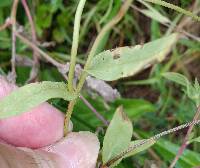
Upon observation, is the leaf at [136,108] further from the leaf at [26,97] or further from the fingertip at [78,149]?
the leaf at [26,97]

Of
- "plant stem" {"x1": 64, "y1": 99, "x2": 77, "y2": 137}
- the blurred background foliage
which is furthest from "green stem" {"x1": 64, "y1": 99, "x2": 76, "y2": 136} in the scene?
the blurred background foliage

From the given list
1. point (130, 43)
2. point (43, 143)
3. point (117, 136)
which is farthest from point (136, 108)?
point (117, 136)

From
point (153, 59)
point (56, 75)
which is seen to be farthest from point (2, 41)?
point (153, 59)

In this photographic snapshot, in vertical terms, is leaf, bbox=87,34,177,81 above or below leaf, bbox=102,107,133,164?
above

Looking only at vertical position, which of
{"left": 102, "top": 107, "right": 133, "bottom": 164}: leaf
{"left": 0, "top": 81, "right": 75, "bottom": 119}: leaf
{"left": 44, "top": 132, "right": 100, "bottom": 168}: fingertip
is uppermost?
{"left": 0, "top": 81, "right": 75, "bottom": 119}: leaf

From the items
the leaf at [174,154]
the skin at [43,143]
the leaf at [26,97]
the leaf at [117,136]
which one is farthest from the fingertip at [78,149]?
the leaf at [174,154]

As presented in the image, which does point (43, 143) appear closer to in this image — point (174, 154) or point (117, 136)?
point (117, 136)

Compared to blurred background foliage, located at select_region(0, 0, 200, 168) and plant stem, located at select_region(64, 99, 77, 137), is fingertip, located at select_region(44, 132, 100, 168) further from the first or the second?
blurred background foliage, located at select_region(0, 0, 200, 168)

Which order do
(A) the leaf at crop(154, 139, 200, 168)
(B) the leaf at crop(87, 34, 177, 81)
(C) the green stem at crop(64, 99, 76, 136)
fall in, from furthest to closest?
1. (A) the leaf at crop(154, 139, 200, 168)
2. (C) the green stem at crop(64, 99, 76, 136)
3. (B) the leaf at crop(87, 34, 177, 81)
